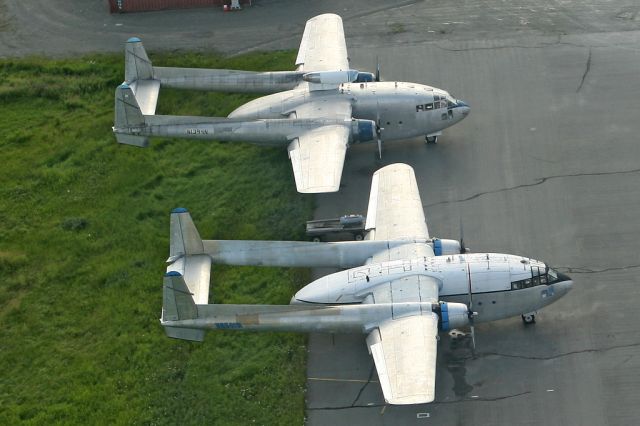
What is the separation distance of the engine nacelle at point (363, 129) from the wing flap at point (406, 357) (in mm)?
16032

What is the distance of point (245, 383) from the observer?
43781mm

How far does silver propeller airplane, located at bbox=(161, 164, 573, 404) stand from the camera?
42000 mm

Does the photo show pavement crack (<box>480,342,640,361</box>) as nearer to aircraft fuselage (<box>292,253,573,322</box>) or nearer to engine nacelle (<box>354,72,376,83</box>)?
aircraft fuselage (<box>292,253,573,322</box>)

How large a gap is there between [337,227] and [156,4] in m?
31.1

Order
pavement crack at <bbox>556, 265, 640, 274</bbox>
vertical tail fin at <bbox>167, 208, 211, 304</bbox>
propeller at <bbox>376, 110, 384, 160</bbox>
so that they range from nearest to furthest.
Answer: vertical tail fin at <bbox>167, 208, 211, 304</bbox>
pavement crack at <bbox>556, 265, 640, 274</bbox>
propeller at <bbox>376, 110, 384, 160</bbox>

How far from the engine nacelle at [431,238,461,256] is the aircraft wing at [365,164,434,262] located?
38 centimetres

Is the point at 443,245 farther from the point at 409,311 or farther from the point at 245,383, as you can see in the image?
the point at 245,383

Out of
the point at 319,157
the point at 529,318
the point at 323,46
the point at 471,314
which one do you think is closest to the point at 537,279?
the point at 529,318

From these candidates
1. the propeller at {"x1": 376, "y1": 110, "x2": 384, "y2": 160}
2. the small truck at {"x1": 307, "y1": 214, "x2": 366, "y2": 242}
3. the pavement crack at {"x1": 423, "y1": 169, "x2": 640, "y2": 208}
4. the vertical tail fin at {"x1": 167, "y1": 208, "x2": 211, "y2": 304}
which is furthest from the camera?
the propeller at {"x1": 376, "y1": 110, "x2": 384, "y2": 160}

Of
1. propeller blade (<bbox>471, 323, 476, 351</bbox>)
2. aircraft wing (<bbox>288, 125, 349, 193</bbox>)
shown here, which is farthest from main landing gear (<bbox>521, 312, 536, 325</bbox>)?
aircraft wing (<bbox>288, 125, 349, 193</bbox>)

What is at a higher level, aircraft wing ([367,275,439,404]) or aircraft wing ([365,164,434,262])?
aircraft wing ([365,164,434,262])

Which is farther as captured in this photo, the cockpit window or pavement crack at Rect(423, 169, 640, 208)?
pavement crack at Rect(423, 169, 640, 208)

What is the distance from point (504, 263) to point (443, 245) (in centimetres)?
358

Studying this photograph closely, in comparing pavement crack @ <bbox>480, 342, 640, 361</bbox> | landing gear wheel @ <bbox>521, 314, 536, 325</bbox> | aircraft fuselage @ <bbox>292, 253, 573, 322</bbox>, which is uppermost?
aircraft fuselage @ <bbox>292, 253, 573, 322</bbox>
